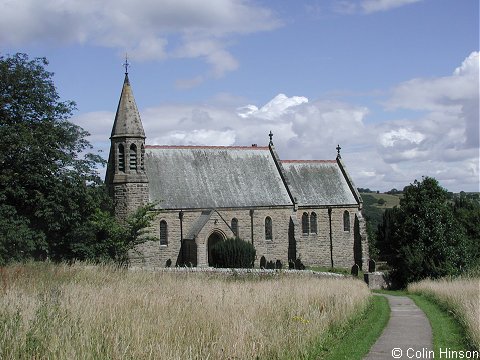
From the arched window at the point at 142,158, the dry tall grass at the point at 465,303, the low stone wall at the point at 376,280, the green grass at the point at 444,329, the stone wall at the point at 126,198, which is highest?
the arched window at the point at 142,158

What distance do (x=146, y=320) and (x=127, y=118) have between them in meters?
30.9

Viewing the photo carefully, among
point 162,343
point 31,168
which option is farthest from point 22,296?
point 31,168

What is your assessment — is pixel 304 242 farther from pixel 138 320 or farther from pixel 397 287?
pixel 138 320

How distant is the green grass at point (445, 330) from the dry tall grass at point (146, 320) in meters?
2.45

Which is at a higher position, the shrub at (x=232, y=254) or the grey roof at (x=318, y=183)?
the grey roof at (x=318, y=183)

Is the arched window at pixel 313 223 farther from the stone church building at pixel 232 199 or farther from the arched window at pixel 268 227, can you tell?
the arched window at pixel 268 227

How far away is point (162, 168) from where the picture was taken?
4266 centimetres

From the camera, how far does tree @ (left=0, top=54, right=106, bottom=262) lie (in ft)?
101

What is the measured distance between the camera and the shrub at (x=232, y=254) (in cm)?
3766

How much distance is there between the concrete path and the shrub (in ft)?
64.5

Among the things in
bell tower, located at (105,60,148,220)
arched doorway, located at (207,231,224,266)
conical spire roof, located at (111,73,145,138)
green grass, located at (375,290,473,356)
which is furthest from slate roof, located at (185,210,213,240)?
green grass, located at (375,290,473,356)

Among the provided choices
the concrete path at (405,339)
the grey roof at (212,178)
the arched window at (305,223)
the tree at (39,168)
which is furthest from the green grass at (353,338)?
the arched window at (305,223)

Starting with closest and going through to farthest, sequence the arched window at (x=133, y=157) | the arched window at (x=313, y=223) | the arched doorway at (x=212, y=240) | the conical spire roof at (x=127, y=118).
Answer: the conical spire roof at (x=127, y=118)
the arched window at (x=133, y=157)
the arched doorway at (x=212, y=240)
the arched window at (x=313, y=223)

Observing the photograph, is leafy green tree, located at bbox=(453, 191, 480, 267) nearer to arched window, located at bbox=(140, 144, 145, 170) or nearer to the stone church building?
the stone church building
